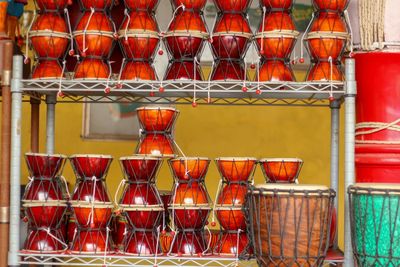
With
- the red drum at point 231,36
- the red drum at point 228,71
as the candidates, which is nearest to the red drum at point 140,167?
the red drum at point 228,71

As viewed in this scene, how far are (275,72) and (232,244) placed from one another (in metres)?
1.00

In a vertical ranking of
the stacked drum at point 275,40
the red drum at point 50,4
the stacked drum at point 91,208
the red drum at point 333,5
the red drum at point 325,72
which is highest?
the red drum at point 50,4

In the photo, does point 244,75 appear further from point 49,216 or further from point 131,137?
point 131,137

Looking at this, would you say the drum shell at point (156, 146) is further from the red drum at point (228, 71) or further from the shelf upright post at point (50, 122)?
the shelf upright post at point (50, 122)

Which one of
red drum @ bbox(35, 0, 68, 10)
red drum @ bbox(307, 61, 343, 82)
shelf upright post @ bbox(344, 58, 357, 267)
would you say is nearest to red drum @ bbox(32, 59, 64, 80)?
red drum @ bbox(35, 0, 68, 10)

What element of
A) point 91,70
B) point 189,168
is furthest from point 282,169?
point 91,70

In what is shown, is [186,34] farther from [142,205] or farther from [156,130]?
[142,205]

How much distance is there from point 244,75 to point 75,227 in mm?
1317

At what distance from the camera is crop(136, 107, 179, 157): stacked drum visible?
13.7 feet

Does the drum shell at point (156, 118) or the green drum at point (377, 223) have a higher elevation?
the drum shell at point (156, 118)

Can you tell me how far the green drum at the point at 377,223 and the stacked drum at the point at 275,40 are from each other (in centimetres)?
80

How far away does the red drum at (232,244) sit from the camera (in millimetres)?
4082

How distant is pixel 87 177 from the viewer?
4129 millimetres

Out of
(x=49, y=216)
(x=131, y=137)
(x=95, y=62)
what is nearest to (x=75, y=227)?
(x=49, y=216)
